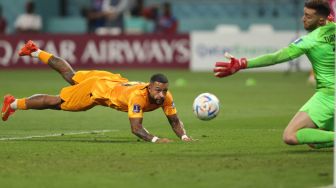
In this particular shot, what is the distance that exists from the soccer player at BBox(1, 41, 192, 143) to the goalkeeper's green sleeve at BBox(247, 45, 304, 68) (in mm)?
1693

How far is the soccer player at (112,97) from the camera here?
12.1 m

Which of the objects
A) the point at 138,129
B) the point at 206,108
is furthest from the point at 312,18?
the point at 138,129

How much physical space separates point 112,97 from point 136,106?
71 cm

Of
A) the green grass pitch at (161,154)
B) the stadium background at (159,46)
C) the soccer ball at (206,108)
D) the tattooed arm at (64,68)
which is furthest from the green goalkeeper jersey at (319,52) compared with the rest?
the stadium background at (159,46)

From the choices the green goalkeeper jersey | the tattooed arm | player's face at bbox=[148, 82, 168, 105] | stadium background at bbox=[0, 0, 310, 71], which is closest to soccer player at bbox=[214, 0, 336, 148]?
the green goalkeeper jersey

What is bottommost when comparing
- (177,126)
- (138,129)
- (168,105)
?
(177,126)

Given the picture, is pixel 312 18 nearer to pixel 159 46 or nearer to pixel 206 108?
pixel 206 108

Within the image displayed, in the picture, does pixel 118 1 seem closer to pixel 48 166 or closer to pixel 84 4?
pixel 84 4

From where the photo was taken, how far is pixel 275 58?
10.8m

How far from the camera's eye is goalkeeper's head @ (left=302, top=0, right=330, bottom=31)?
36.6ft

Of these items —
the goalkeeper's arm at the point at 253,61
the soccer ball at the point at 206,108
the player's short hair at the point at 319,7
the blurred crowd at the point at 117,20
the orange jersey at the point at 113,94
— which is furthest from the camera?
the blurred crowd at the point at 117,20

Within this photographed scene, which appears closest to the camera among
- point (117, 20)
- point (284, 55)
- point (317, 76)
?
point (284, 55)

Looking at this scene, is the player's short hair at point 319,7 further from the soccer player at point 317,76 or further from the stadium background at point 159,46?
the stadium background at point 159,46

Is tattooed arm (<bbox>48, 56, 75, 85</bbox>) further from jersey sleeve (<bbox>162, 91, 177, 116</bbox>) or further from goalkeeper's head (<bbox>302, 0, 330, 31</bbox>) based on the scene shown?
goalkeeper's head (<bbox>302, 0, 330, 31</bbox>)
